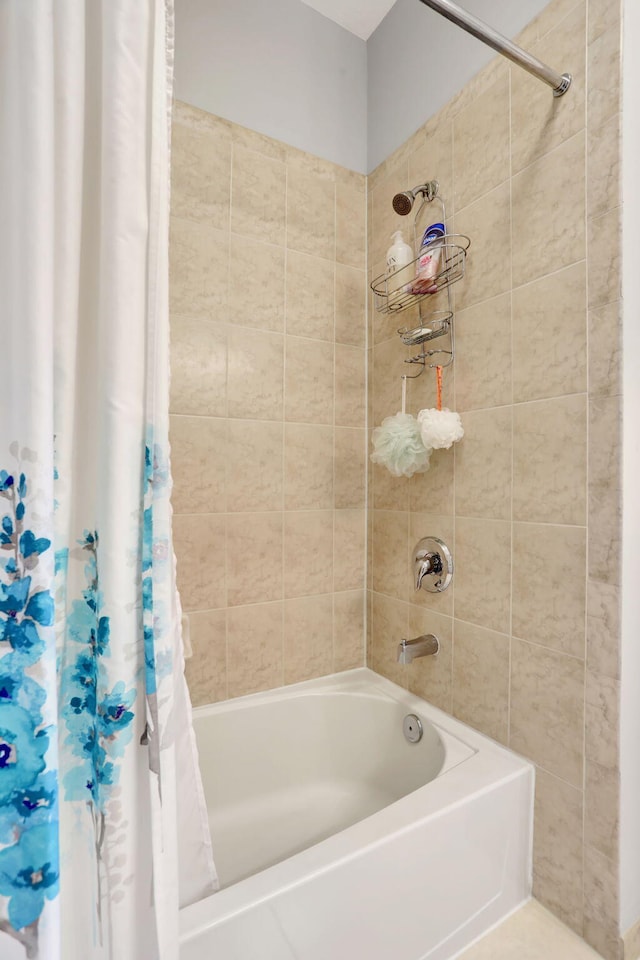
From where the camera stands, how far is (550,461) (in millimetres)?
1117

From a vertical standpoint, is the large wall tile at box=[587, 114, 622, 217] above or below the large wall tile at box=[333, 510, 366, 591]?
above

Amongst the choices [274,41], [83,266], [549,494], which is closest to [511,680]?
[549,494]

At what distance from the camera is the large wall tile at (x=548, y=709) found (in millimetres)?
1058

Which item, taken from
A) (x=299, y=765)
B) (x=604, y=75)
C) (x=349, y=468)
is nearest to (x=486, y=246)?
(x=604, y=75)

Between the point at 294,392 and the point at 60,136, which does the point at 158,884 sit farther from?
the point at 294,392

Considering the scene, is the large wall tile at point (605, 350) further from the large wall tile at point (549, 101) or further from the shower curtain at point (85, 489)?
the shower curtain at point (85, 489)

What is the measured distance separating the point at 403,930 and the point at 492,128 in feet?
6.40

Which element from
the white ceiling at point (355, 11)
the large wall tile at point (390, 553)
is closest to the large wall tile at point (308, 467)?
the large wall tile at point (390, 553)

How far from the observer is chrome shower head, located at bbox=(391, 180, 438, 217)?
1.38m

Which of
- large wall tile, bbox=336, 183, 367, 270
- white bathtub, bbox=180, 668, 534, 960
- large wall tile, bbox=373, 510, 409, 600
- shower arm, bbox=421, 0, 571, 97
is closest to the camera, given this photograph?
white bathtub, bbox=180, 668, 534, 960

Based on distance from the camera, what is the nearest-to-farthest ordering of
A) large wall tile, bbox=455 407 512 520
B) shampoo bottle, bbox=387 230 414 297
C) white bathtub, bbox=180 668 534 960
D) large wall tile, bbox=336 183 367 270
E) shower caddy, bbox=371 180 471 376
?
white bathtub, bbox=180 668 534 960
large wall tile, bbox=455 407 512 520
shower caddy, bbox=371 180 471 376
shampoo bottle, bbox=387 230 414 297
large wall tile, bbox=336 183 367 270

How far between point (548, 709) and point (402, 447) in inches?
30.2

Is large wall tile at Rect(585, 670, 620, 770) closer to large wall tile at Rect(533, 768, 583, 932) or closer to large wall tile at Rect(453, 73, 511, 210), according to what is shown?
large wall tile at Rect(533, 768, 583, 932)

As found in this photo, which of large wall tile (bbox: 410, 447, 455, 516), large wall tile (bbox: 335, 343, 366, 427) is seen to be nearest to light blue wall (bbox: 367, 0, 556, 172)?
large wall tile (bbox: 335, 343, 366, 427)
